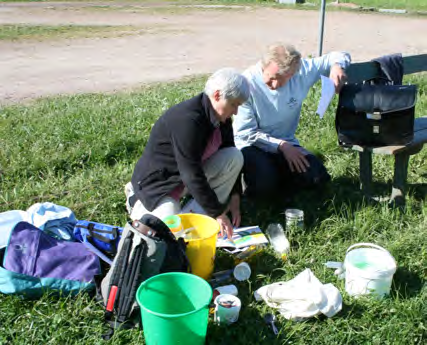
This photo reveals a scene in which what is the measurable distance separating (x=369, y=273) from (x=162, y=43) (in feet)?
34.3

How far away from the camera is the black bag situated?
265cm

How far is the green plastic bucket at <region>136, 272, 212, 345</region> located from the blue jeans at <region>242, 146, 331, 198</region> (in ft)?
4.60

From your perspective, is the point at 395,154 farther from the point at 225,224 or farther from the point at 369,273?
the point at 225,224

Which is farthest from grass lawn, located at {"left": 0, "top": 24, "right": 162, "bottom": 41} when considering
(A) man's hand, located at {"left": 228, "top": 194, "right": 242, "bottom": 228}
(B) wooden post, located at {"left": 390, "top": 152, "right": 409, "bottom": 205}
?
(B) wooden post, located at {"left": 390, "top": 152, "right": 409, "bottom": 205}

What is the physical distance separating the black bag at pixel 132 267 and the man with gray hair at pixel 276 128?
1341 millimetres

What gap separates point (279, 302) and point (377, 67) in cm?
261

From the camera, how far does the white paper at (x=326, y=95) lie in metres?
3.69

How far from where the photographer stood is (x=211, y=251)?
3.05 metres

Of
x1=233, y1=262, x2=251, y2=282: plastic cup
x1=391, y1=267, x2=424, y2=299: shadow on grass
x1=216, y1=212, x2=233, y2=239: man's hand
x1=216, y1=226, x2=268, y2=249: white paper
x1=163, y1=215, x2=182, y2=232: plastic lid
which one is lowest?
x1=391, y1=267, x2=424, y2=299: shadow on grass

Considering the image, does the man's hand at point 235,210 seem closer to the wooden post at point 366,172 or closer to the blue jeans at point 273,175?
the blue jeans at point 273,175

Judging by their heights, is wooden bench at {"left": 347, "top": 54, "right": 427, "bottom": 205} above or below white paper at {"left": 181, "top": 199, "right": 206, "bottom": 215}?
above

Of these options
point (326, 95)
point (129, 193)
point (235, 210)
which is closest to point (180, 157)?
point (235, 210)

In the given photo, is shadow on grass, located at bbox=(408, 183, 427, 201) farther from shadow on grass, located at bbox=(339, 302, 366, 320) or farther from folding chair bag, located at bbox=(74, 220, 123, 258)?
folding chair bag, located at bbox=(74, 220, 123, 258)

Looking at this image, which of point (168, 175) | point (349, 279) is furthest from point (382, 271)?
point (168, 175)
